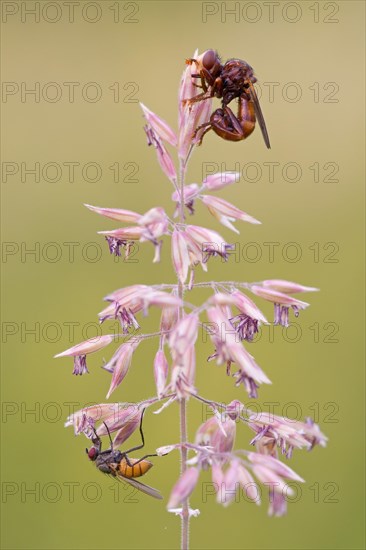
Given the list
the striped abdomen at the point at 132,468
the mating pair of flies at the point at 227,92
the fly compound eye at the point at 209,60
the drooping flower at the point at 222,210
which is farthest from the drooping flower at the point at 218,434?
the fly compound eye at the point at 209,60

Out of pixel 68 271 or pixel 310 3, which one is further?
pixel 310 3

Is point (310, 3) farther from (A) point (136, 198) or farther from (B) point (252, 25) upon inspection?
(A) point (136, 198)

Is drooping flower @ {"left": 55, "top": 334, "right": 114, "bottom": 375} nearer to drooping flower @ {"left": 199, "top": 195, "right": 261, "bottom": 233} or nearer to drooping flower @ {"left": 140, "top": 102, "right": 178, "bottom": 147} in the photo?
drooping flower @ {"left": 199, "top": 195, "right": 261, "bottom": 233}

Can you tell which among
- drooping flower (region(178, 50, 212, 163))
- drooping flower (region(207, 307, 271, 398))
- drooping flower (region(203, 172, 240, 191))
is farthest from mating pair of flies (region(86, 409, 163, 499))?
drooping flower (region(178, 50, 212, 163))

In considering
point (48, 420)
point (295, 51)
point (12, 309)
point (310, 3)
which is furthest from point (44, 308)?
point (310, 3)

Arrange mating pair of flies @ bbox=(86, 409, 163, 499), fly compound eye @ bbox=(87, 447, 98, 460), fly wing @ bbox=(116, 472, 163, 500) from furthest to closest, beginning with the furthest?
fly compound eye @ bbox=(87, 447, 98, 460), mating pair of flies @ bbox=(86, 409, 163, 499), fly wing @ bbox=(116, 472, 163, 500)

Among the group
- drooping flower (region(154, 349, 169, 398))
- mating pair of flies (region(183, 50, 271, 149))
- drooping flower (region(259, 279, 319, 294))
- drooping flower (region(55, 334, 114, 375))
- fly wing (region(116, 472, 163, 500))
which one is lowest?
fly wing (region(116, 472, 163, 500))
